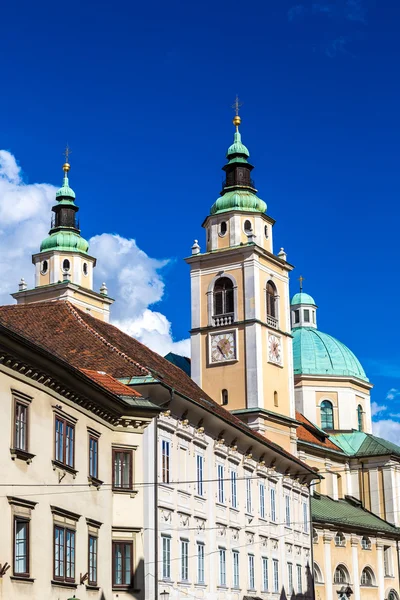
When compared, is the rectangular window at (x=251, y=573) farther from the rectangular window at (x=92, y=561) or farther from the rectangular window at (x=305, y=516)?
the rectangular window at (x=92, y=561)

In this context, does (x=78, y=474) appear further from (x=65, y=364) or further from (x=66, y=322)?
(x=66, y=322)

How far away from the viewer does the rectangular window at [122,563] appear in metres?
32.6

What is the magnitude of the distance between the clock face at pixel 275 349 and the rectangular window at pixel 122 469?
36177mm

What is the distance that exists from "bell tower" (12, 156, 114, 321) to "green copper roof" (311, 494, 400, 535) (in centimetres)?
2613

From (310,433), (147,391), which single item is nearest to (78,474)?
(147,391)

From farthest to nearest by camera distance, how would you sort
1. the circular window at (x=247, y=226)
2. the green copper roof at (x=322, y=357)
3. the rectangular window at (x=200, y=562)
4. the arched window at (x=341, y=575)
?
1. the green copper roof at (x=322, y=357)
2. the circular window at (x=247, y=226)
3. the arched window at (x=341, y=575)
4. the rectangular window at (x=200, y=562)

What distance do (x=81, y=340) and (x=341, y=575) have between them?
35408 mm

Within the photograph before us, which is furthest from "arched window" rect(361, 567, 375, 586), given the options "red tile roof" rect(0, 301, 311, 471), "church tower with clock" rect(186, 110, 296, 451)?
"red tile roof" rect(0, 301, 311, 471)

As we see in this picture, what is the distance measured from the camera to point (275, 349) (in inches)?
2771

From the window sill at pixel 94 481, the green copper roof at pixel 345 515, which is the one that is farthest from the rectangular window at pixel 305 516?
the window sill at pixel 94 481

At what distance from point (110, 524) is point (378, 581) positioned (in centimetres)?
4427

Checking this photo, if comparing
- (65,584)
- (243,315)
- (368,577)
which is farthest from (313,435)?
(65,584)

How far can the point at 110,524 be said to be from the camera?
106 ft

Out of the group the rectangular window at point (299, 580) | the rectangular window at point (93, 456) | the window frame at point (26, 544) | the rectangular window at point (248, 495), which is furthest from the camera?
the rectangular window at point (299, 580)
